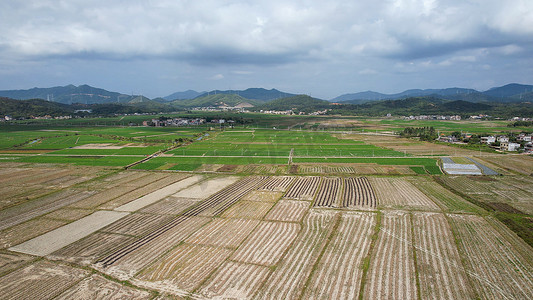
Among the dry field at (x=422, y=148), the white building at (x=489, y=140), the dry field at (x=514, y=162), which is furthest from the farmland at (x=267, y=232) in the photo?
the white building at (x=489, y=140)

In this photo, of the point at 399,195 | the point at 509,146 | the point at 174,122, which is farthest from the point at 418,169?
the point at 174,122

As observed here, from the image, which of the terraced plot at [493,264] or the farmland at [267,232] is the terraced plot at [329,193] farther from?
the terraced plot at [493,264]

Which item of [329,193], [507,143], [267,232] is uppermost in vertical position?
[507,143]

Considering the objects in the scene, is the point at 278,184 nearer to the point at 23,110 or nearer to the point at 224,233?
the point at 224,233

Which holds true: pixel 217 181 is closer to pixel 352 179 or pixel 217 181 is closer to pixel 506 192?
pixel 352 179

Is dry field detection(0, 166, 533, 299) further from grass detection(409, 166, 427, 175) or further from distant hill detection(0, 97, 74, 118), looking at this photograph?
distant hill detection(0, 97, 74, 118)

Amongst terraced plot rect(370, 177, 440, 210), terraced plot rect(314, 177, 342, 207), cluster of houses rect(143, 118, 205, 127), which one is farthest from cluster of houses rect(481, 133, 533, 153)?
cluster of houses rect(143, 118, 205, 127)
